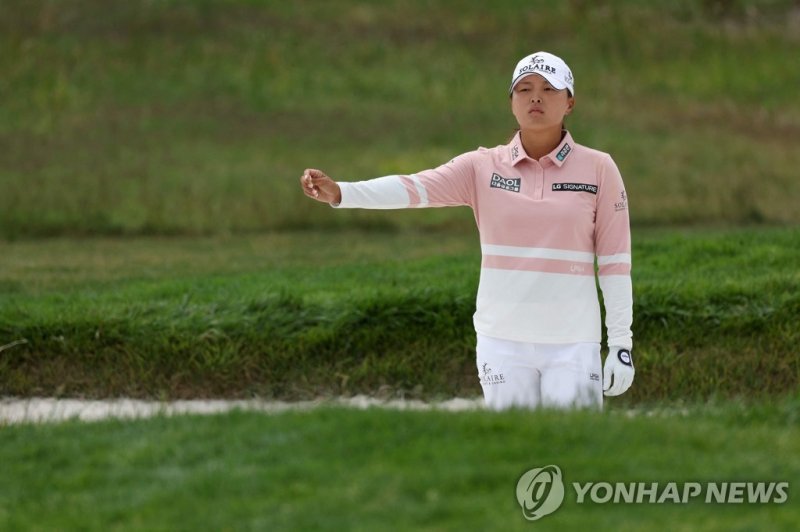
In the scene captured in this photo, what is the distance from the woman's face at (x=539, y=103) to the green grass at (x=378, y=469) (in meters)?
1.24

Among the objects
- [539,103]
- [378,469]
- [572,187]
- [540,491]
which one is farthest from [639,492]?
[539,103]

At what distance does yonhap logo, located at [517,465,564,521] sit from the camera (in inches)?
166

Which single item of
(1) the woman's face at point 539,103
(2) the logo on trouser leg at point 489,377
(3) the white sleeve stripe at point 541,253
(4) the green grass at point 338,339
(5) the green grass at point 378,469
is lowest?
(4) the green grass at point 338,339

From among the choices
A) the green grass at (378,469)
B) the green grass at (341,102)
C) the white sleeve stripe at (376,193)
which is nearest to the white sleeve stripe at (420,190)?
the white sleeve stripe at (376,193)

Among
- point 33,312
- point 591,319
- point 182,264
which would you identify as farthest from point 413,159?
point 591,319

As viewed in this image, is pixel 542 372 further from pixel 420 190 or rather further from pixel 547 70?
pixel 547 70

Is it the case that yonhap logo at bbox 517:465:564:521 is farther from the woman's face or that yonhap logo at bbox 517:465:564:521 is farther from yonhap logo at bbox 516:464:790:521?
the woman's face

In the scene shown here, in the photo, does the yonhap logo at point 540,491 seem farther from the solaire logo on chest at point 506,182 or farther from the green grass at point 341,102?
the green grass at point 341,102

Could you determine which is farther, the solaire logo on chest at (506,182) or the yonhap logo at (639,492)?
the solaire logo on chest at (506,182)

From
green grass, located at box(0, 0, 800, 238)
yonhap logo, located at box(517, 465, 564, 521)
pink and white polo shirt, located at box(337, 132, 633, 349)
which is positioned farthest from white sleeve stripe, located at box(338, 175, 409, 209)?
green grass, located at box(0, 0, 800, 238)

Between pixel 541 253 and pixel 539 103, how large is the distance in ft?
2.13

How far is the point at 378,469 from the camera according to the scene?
452 centimetres

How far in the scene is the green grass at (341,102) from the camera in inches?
727

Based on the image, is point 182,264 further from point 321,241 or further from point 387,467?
point 387,467
